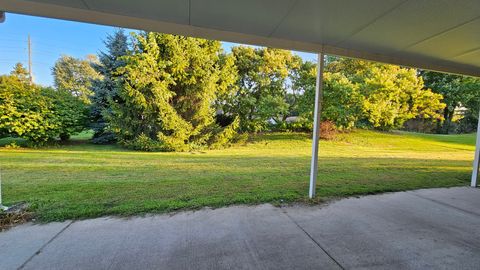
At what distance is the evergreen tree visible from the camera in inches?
323

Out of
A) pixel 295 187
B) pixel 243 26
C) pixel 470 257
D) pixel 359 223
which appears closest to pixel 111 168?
pixel 295 187

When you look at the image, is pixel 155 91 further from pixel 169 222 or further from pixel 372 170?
pixel 372 170

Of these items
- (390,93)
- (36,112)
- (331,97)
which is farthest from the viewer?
(390,93)

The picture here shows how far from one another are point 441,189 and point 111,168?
627 centimetres

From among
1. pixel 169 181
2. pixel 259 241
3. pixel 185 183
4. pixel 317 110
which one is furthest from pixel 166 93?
pixel 259 241

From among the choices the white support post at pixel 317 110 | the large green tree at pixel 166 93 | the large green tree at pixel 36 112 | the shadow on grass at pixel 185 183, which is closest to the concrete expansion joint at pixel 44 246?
the shadow on grass at pixel 185 183

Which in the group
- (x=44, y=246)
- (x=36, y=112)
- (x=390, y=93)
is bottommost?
(x=44, y=246)

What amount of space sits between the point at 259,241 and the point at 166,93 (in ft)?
20.8

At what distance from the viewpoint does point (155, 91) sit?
718cm

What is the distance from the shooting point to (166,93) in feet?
24.3

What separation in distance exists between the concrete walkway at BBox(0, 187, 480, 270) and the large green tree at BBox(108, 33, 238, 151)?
522 cm

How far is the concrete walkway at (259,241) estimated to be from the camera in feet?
5.90

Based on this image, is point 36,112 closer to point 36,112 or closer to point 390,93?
point 36,112

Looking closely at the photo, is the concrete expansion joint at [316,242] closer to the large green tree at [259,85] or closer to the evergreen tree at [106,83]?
the large green tree at [259,85]
